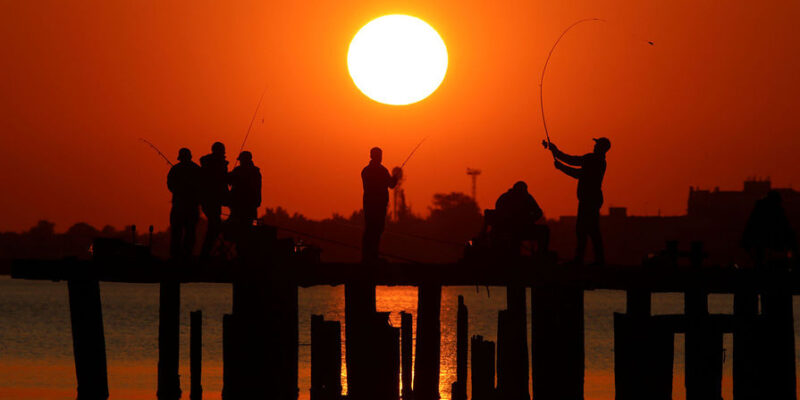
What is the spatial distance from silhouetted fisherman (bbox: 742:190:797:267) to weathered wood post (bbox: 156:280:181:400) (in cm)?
1017

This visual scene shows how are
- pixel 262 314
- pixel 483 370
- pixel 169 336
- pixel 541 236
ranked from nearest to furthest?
pixel 262 314 < pixel 541 236 < pixel 483 370 < pixel 169 336

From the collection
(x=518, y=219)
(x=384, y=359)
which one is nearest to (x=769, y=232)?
(x=518, y=219)

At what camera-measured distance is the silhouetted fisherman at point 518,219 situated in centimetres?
1780

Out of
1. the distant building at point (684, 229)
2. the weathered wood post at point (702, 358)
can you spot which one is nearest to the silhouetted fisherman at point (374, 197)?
the weathered wood post at point (702, 358)

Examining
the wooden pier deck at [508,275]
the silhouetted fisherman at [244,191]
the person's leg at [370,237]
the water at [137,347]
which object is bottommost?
the water at [137,347]

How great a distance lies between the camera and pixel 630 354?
1711 centimetres

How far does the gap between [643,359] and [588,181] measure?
94.8 inches

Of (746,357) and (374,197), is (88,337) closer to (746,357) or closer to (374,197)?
(374,197)

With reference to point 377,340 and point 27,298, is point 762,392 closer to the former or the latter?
point 377,340

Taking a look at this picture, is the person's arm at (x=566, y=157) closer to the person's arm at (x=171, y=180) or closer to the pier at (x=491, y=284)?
the pier at (x=491, y=284)

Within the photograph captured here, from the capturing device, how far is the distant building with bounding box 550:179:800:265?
474ft

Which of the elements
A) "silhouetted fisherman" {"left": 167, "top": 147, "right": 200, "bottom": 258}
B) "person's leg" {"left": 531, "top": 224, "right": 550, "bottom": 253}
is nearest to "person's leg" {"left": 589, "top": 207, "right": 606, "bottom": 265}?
"person's leg" {"left": 531, "top": 224, "right": 550, "bottom": 253}

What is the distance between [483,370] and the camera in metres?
20.8

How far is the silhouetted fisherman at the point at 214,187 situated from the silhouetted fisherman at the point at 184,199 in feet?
0.39
